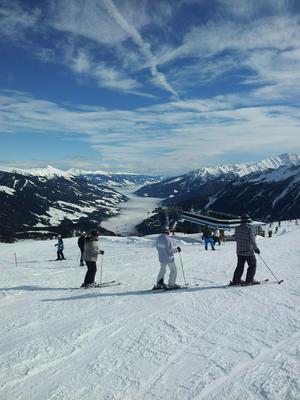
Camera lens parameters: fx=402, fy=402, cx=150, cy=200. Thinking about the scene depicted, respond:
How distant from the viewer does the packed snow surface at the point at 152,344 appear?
237 inches

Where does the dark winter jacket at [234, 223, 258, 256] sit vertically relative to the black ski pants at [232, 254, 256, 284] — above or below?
above

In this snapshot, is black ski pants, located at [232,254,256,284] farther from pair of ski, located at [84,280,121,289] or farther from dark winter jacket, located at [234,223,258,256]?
pair of ski, located at [84,280,121,289]

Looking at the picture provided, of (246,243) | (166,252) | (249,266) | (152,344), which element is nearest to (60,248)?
(166,252)

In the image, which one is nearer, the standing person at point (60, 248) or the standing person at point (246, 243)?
the standing person at point (246, 243)

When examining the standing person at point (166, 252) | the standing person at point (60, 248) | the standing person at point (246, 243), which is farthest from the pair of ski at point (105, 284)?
the standing person at point (60, 248)

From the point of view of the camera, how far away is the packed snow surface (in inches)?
237

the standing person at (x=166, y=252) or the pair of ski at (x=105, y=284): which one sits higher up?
the standing person at (x=166, y=252)

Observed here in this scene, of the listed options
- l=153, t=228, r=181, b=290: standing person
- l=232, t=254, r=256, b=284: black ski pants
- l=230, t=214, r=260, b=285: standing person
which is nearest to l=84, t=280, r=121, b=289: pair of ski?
l=153, t=228, r=181, b=290: standing person

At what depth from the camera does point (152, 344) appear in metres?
7.75

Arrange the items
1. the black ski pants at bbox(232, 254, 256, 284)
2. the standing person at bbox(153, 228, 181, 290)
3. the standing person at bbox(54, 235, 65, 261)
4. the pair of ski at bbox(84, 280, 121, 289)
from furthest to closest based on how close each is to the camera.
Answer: the standing person at bbox(54, 235, 65, 261) → the pair of ski at bbox(84, 280, 121, 289) → the black ski pants at bbox(232, 254, 256, 284) → the standing person at bbox(153, 228, 181, 290)

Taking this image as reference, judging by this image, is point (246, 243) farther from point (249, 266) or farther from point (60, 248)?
point (60, 248)

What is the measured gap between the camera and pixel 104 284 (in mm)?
14438

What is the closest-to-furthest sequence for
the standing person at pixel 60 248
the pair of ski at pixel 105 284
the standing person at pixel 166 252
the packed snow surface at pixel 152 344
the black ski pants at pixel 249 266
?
the packed snow surface at pixel 152 344 → the standing person at pixel 166 252 → the black ski pants at pixel 249 266 → the pair of ski at pixel 105 284 → the standing person at pixel 60 248

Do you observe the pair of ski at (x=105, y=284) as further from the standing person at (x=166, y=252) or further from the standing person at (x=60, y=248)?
the standing person at (x=60, y=248)
